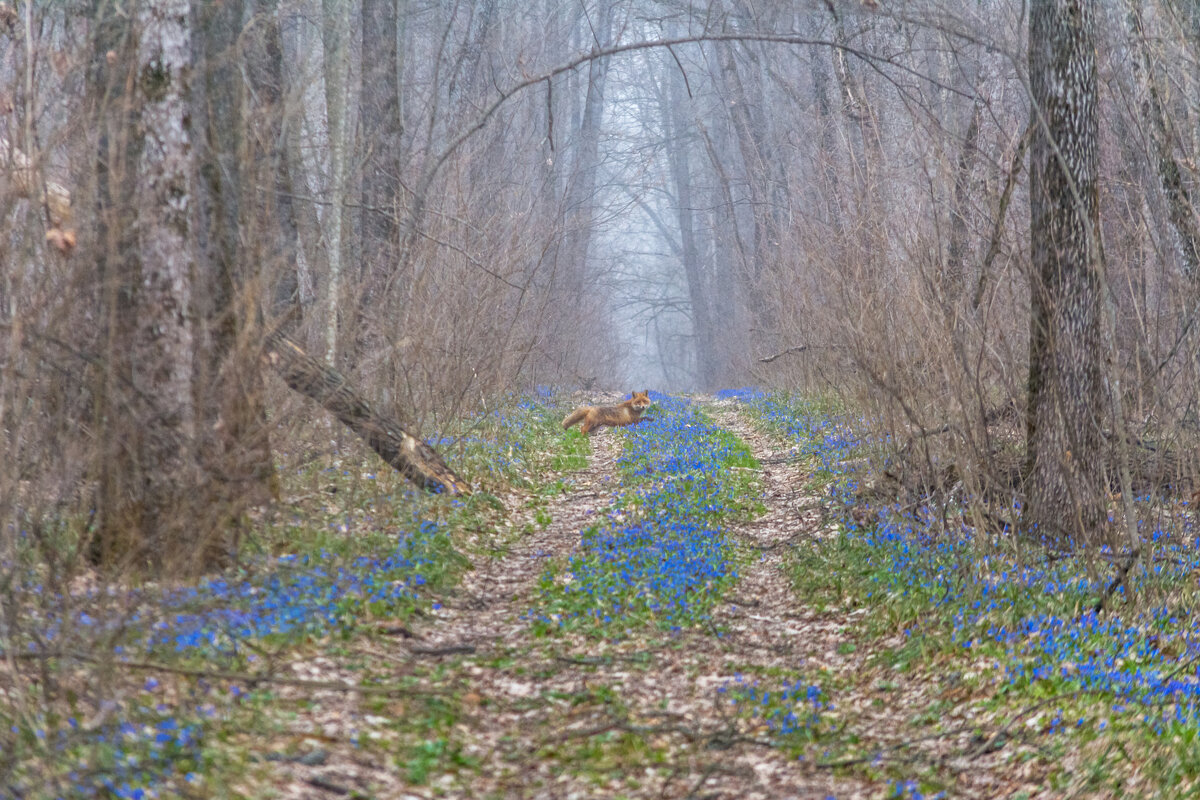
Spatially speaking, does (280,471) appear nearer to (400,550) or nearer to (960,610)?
(400,550)

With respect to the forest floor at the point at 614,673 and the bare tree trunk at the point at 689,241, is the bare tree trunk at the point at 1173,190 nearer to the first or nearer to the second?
the forest floor at the point at 614,673

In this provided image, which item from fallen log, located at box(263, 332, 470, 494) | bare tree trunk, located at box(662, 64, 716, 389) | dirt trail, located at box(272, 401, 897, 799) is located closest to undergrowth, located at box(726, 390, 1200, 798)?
dirt trail, located at box(272, 401, 897, 799)

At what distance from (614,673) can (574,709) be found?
600 millimetres

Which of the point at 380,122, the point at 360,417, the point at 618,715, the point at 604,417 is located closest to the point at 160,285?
the point at 360,417

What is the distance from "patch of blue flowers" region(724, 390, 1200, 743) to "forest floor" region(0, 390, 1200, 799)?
0.07 ft

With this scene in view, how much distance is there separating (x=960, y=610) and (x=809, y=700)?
1.46 meters

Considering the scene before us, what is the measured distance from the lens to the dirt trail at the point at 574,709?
4.37 metres

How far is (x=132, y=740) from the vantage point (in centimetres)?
383

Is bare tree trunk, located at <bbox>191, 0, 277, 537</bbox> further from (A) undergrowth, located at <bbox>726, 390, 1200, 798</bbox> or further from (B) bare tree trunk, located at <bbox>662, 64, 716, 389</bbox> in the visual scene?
(B) bare tree trunk, located at <bbox>662, 64, 716, 389</bbox>

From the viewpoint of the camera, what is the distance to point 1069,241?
24.6 feet

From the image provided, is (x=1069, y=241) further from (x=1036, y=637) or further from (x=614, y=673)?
(x=614, y=673)

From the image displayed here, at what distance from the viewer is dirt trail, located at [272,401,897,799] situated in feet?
14.3

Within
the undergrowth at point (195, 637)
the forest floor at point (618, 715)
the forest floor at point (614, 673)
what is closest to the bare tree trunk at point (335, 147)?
the undergrowth at point (195, 637)

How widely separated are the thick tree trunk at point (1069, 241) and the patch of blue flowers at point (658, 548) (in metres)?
2.75
